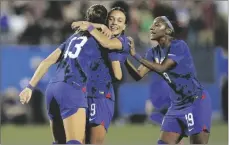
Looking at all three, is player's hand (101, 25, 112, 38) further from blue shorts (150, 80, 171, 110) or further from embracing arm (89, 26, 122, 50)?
blue shorts (150, 80, 171, 110)

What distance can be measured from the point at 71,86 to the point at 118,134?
7331mm

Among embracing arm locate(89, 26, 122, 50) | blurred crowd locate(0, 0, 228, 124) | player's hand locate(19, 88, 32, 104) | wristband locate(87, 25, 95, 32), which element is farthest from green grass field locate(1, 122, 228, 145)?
player's hand locate(19, 88, 32, 104)

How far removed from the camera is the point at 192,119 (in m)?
9.52

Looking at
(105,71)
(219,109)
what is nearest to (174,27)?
(105,71)

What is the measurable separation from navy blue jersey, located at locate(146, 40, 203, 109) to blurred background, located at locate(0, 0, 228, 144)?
7.12 metres

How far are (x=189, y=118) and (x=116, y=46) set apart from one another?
1.42m

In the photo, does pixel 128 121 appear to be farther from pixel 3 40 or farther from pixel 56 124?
pixel 56 124

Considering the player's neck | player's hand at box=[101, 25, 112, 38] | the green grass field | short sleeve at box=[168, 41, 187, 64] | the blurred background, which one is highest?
player's hand at box=[101, 25, 112, 38]

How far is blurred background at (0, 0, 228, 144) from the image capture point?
1758cm

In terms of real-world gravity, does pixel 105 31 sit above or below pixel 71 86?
above

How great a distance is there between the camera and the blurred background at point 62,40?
1758 cm

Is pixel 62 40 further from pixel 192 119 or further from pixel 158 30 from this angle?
pixel 192 119

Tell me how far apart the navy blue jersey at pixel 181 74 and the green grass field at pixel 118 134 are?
384 cm

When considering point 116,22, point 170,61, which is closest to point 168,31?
point 170,61
